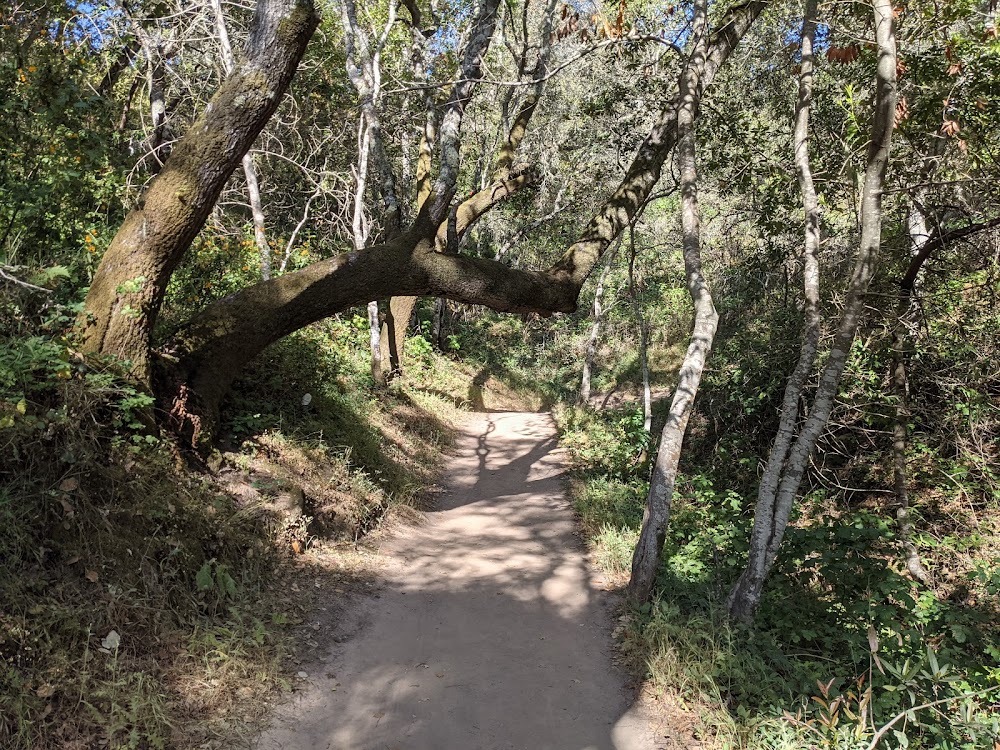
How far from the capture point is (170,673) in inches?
144

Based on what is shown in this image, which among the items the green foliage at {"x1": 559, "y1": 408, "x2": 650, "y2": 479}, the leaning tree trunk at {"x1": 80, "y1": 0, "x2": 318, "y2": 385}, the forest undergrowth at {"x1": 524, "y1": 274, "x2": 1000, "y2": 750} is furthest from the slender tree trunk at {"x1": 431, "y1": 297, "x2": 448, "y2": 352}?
the leaning tree trunk at {"x1": 80, "y1": 0, "x2": 318, "y2": 385}

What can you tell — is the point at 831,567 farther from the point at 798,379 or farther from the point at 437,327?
the point at 437,327

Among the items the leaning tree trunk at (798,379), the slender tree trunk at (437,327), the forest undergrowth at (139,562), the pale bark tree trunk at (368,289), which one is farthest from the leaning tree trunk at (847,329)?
the slender tree trunk at (437,327)

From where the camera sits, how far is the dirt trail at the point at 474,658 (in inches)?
148

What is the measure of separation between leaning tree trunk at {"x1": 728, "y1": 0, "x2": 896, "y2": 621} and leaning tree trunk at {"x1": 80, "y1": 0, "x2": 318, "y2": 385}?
13.7 ft

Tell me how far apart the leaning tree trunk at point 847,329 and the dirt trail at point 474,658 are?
128 cm

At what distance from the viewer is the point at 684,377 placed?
552cm

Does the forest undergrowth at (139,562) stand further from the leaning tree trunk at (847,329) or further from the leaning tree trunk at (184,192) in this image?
the leaning tree trunk at (847,329)

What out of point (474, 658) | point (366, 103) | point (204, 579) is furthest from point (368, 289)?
point (366, 103)

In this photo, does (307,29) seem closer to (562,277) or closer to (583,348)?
(562,277)

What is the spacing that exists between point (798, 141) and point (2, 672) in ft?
21.0

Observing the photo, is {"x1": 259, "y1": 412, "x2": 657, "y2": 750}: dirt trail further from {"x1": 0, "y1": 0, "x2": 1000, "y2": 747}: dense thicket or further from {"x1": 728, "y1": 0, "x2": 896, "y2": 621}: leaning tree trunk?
{"x1": 728, "y1": 0, "x2": 896, "y2": 621}: leaning tree trunk

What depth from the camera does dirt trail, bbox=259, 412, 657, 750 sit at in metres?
3.76

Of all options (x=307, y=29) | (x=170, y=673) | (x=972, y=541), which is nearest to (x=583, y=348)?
(x=972, y=541)
